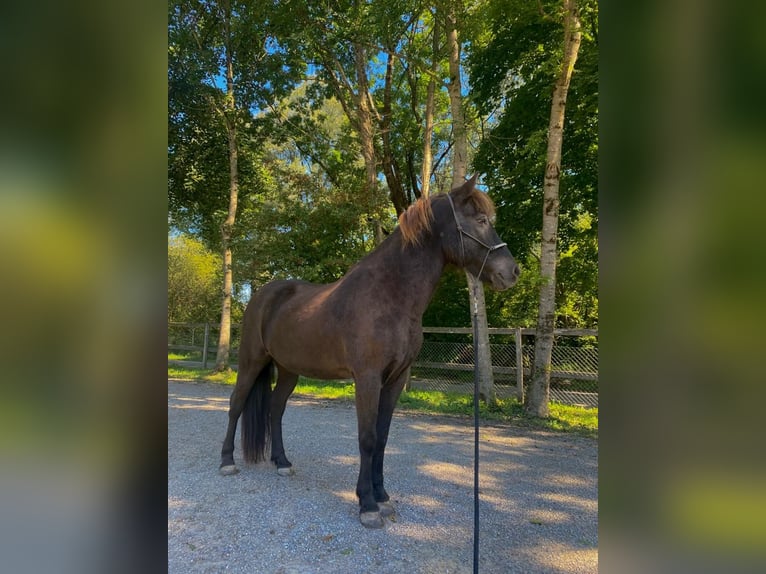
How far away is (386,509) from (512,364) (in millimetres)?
6314

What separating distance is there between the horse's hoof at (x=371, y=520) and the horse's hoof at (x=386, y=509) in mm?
125

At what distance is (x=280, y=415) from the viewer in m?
4.30

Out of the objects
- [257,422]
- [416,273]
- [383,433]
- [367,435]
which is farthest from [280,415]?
[416,273]

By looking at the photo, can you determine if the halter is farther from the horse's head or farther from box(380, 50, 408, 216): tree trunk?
box(380, 50, 408, 216): tree trunk

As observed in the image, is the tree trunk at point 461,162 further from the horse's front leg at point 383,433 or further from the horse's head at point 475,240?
the horse's head at point 475,240

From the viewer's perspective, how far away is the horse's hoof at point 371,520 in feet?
9.81

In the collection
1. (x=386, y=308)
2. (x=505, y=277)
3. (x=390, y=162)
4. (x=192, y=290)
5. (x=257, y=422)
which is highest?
(x=390, y=162)

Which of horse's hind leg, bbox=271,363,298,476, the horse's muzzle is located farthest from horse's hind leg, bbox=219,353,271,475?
the horse's muzzle

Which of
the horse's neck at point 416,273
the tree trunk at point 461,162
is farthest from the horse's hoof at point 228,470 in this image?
the tree trunk at point 461,162
